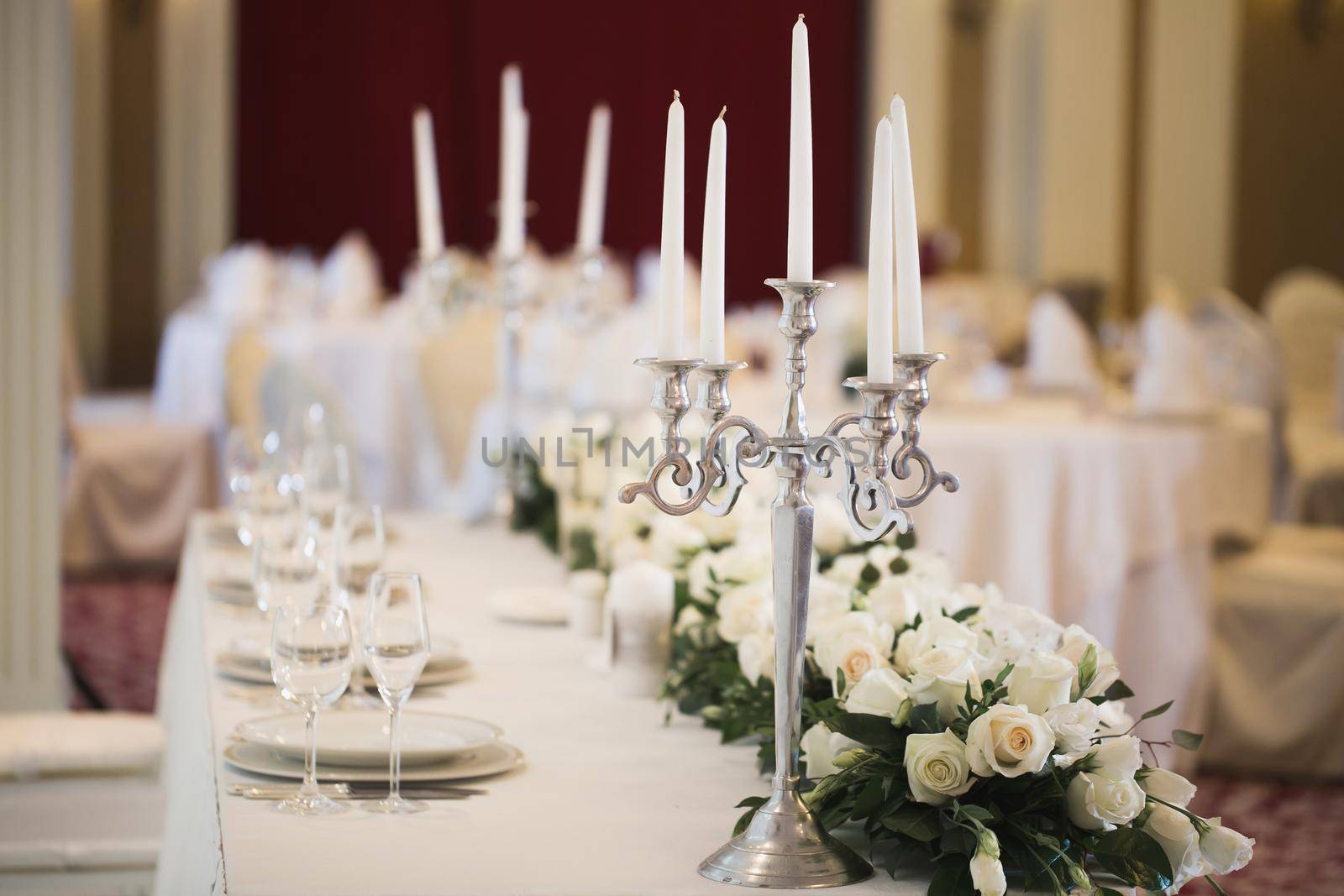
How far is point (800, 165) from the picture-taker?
1.15 metres

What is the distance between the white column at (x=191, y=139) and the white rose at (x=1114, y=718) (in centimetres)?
803

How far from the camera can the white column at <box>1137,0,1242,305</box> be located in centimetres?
838

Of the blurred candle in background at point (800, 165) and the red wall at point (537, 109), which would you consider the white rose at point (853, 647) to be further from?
the red wall at point (537, 109)

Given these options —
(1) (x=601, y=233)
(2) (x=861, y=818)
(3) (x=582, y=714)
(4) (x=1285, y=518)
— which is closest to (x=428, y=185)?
(3) (x=582, y=714)

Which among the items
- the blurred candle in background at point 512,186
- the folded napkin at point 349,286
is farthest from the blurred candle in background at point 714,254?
the folded napkin at point 349,286

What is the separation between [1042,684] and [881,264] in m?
0.36

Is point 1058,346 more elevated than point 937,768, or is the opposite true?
point 1058,346

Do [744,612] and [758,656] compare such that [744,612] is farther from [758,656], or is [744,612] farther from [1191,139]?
[1191,139]

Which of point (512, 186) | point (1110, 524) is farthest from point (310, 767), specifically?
point (1110, 524)

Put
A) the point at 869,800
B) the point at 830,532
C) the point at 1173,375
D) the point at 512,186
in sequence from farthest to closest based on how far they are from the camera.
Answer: the point at 1173,375
the point at 512,186
the point at 830,532
the point at 869,800

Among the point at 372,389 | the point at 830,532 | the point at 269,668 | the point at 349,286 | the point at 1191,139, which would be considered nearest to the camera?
the point at 269,668

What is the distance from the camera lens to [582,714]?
69.0 inches

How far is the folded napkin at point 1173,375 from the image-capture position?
159 inches

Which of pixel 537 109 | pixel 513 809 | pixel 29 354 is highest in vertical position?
pixel 537 109
